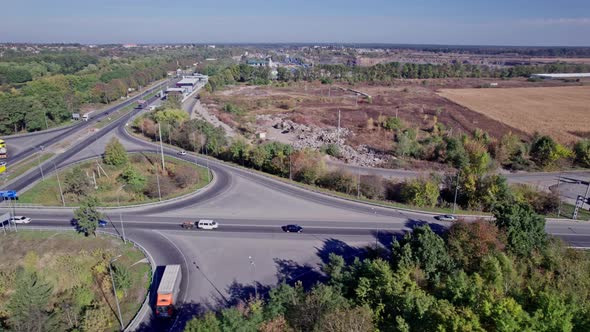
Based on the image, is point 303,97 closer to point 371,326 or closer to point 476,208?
point 476,208

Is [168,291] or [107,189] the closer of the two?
[168,291]

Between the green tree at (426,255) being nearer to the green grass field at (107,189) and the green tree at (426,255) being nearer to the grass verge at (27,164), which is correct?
the green grass field at (107,189)

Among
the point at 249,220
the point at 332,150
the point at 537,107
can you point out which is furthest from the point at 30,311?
the point at 537,107

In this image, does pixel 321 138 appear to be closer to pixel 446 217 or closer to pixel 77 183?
pixel 446 217

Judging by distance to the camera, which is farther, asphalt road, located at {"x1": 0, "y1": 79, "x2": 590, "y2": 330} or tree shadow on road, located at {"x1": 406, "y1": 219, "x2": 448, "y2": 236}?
tree shadow on road, located at {"x1": 406, "y1": 219, "x2": 448, "y2": 236}

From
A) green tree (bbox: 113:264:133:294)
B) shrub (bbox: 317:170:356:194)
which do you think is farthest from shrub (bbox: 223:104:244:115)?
green tree (bbox: 113:264:133:294)

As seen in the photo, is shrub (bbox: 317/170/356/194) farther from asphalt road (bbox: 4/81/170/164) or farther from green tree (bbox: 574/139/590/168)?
asphalt road (bbox: 4/81/170/164)
